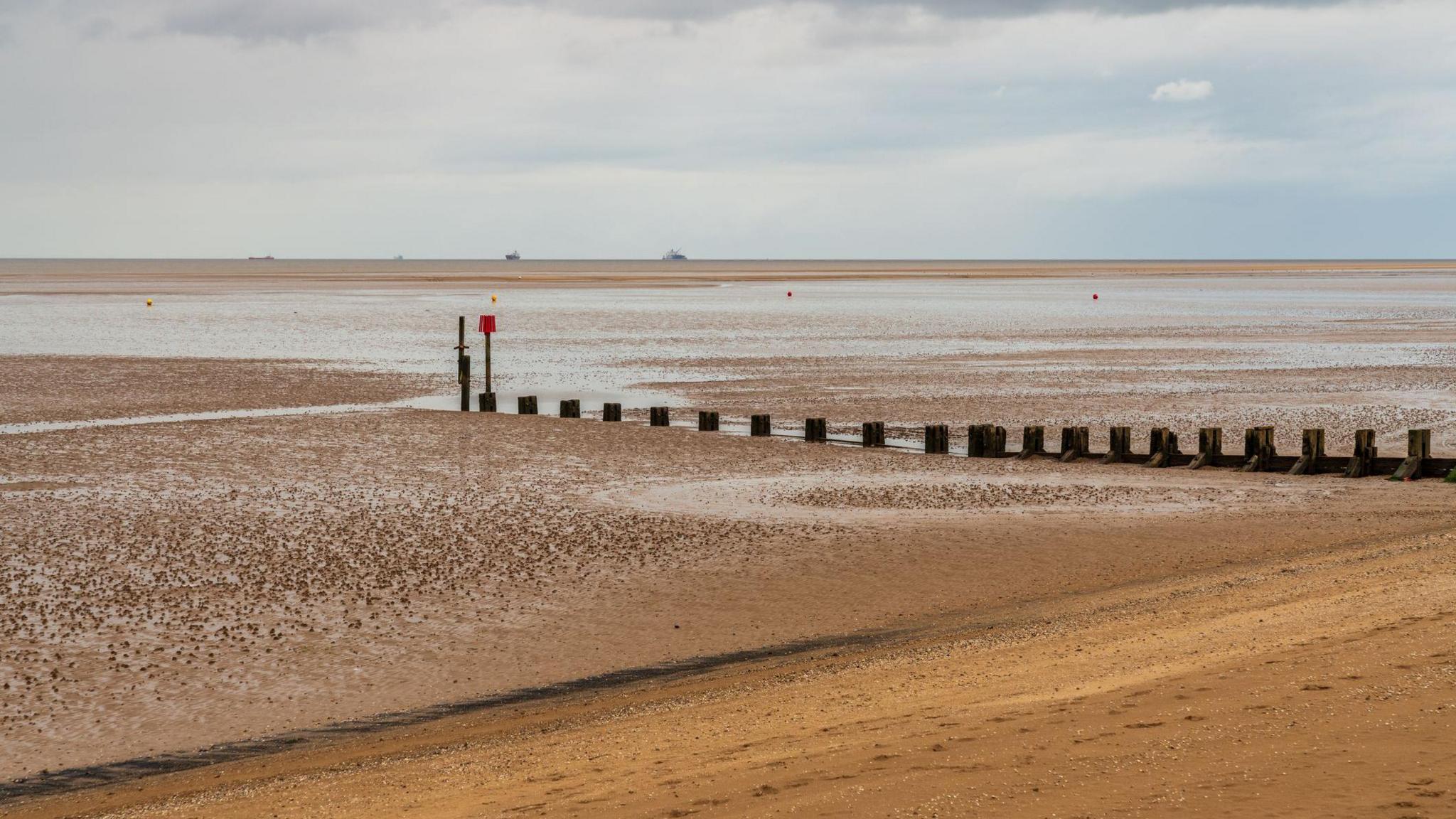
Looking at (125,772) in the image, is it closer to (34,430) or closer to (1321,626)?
(1321,626)

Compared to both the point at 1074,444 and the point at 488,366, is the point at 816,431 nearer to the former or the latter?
the point at 1074,444

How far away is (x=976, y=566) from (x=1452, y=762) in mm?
9148

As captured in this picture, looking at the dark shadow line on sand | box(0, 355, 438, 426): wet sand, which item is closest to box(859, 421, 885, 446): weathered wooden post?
the dark shadow line on sand

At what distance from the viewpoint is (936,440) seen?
84.4 feet

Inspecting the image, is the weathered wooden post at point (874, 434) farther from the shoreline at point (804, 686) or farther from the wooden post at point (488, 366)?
the shoreline at point (804, 686)

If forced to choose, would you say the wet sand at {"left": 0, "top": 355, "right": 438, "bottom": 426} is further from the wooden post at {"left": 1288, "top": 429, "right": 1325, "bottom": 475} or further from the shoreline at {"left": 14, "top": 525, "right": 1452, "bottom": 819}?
the shoreline at {"left": 14, "top": 525, "right": 1452, "bottom": 819}

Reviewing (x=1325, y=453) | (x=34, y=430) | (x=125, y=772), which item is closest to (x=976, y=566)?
(x=125, y=772)

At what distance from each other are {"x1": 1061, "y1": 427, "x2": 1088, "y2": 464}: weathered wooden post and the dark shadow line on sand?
1180 centimetres

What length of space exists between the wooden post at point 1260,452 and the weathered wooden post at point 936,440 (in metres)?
5.17

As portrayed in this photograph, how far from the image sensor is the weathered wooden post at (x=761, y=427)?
28.2m

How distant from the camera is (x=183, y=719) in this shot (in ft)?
36.2

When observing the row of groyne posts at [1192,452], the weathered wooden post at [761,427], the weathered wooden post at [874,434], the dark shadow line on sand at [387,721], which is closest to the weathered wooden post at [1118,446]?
the row of groyne posts at [1192,452]

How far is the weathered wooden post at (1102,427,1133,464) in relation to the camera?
24.1m

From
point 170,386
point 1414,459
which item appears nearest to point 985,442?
point 1414,459
